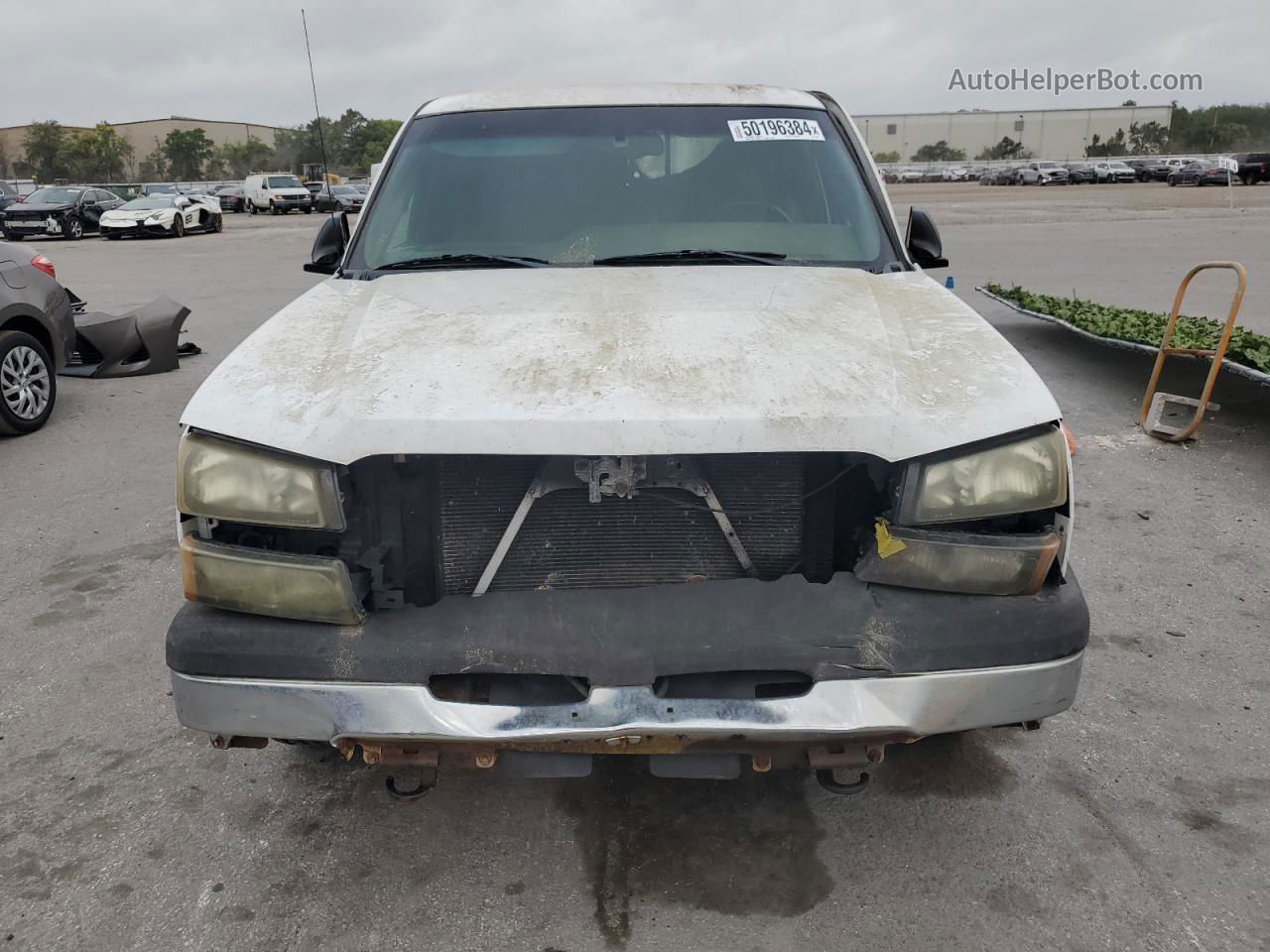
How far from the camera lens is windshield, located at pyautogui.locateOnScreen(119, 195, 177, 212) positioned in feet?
86.0

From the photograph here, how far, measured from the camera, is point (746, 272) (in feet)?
9.64

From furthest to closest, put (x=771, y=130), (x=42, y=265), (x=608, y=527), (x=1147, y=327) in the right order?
(x=1147, y=327) → (x=42, y=265) → (x=771, y=130) → (x=608, y=527)

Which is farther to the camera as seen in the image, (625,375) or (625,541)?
(625,541)

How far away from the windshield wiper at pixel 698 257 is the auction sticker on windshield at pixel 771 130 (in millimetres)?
567

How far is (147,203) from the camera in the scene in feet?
86.9

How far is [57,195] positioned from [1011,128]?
111774 millimetres

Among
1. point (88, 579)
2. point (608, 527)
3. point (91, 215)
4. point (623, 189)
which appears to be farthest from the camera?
point (91, 215)

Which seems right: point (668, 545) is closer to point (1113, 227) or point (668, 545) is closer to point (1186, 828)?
point (1186, 828)

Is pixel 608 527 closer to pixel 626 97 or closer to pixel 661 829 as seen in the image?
pixel 661 829

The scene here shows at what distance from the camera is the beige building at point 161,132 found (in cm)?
11338

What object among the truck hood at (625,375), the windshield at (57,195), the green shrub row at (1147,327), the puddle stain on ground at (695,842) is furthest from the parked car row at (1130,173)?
the puddle stain on ground at (695,842)

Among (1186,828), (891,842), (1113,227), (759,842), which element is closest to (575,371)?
(759,842)

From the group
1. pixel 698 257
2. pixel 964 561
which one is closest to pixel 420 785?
pixel 964 561

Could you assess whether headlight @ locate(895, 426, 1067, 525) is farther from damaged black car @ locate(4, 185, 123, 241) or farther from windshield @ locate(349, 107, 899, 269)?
damaged black car @ locate(4, 185, 123, 241)
